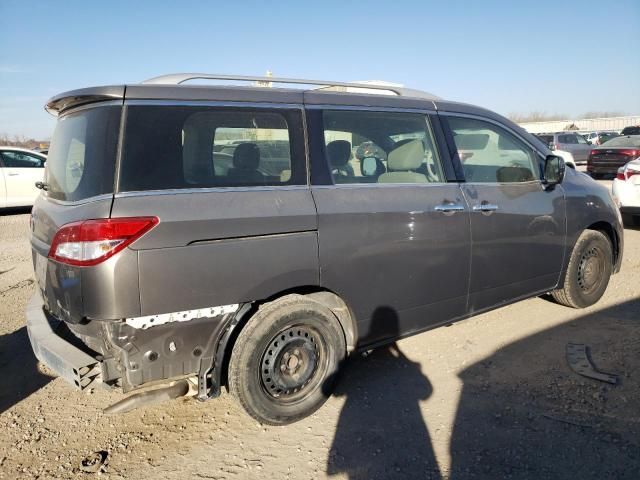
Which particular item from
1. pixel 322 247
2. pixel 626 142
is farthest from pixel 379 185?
pixel 626 142

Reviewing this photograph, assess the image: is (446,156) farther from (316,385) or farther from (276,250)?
(316,385)

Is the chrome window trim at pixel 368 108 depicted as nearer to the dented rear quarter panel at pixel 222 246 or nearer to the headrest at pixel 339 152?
the headrest at pixel 339 152

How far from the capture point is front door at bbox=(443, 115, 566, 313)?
12.1 feet

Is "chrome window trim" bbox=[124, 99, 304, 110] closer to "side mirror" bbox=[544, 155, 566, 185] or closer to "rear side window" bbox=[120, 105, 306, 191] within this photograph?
"rear side window" bbox=[120, 105, 306, 191]

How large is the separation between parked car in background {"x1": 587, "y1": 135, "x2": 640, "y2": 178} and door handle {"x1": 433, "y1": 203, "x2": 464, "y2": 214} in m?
14.2

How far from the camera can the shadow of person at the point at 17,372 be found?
135 inches

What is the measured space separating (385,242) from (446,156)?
0.94 meters

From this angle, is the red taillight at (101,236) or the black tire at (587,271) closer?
the red taillight at (101,236)

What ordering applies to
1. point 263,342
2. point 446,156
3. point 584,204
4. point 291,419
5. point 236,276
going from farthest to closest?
point 584,204 < point 446,156 < point 291,419 < point 263,342 < point 236,276

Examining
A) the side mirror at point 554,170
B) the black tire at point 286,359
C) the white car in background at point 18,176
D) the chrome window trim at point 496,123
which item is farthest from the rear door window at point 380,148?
the white car in background at point 18,176

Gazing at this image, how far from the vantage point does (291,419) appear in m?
3.01

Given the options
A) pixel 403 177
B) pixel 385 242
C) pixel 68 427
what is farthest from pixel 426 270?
pixel 68 427

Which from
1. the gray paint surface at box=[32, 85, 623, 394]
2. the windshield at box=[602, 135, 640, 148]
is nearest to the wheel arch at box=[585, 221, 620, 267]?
the gray paint surface at box=[32, 85, 623, 394]

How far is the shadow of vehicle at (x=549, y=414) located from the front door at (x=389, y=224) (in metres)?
0.63
